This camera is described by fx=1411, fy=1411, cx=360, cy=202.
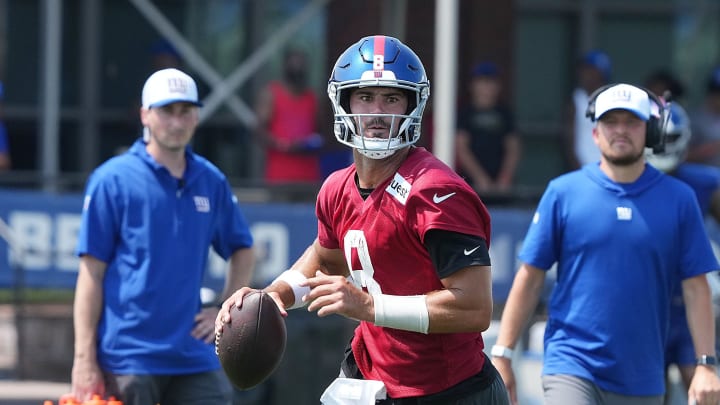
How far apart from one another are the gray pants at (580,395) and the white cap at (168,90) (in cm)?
220

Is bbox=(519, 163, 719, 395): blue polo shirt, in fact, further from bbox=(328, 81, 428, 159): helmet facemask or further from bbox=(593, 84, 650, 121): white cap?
bbox=(328, 81, 428, 159): helmet facemask

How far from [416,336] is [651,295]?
1.63m

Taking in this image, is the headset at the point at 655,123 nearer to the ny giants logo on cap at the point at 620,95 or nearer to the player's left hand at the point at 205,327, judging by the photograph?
the ny giants logo on cap at the point at 620,95

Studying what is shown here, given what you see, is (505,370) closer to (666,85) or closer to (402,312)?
(402,312)

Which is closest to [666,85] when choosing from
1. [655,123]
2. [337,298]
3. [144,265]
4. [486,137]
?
[486,137]

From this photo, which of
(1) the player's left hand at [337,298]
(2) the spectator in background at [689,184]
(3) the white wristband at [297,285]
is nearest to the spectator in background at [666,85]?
(2) the spectator in background at [689,184]

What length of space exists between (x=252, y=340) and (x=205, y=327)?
1.78 m

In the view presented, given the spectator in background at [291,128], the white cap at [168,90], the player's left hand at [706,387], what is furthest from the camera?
the spectator in background at [291,128]

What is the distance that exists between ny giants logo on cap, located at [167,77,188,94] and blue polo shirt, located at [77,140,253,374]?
0.36 metres

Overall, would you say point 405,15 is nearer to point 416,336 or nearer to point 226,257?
point 226,257

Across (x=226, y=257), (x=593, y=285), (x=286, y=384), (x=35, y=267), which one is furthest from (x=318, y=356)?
(x=593, y=285)

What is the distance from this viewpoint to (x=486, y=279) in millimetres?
4777

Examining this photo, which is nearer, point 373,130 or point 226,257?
point 373,130

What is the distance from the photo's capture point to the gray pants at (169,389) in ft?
21.3
